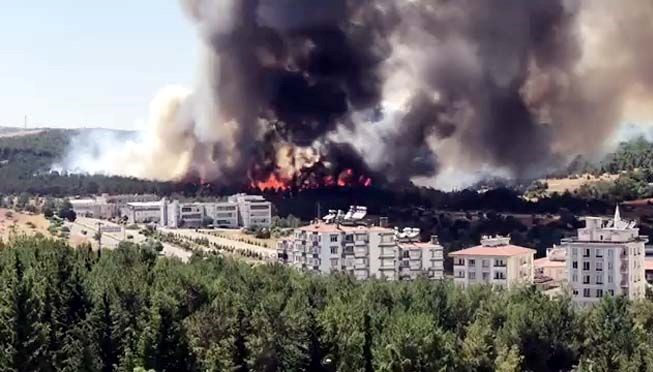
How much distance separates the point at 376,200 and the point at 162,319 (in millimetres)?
38194

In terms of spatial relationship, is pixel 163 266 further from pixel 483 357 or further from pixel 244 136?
pixel 244 136

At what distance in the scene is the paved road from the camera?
55219mm

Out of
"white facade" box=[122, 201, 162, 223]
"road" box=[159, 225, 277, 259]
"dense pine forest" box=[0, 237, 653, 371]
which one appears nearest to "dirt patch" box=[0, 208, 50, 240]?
"white facade" box=[122, 201, 162, 223]

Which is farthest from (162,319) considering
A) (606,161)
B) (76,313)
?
(606,161)

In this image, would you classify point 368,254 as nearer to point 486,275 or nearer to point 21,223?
point 486,275

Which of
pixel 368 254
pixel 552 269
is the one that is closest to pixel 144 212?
pixel 368 254

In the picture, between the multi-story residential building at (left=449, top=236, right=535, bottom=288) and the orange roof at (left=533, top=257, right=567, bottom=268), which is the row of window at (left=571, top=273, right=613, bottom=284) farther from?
the orange roof at (left=533, top=257, right=567, bottom=268)

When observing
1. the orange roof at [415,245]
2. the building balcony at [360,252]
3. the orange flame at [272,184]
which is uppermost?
the orange flame at [272,184]

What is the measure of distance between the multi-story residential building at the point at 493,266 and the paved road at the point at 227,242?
10827 mm

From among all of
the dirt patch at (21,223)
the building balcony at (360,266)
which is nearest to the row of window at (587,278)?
the building balcony at (360,266)

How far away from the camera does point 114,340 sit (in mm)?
28500

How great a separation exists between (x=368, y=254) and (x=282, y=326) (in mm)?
19876

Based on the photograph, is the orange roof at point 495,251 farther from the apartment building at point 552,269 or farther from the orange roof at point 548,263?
the orange roof at point 548,263

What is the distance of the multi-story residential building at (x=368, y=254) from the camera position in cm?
4778
